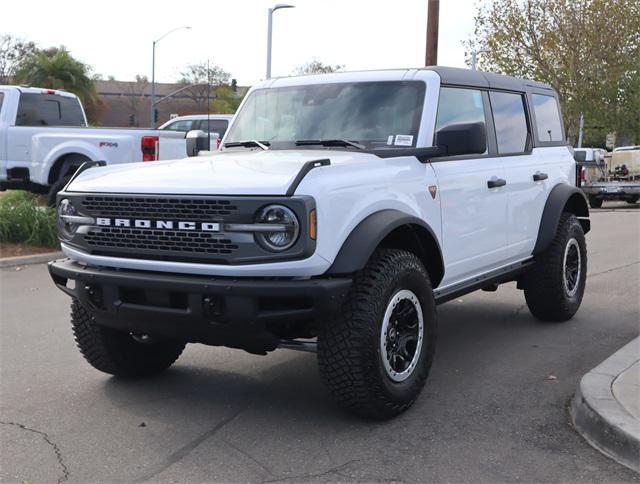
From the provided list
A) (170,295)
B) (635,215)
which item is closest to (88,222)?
(170,295)

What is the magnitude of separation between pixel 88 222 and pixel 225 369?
1.60 m

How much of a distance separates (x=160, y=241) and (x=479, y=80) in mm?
3005

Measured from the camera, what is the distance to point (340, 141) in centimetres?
514

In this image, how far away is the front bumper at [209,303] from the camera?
3893mm

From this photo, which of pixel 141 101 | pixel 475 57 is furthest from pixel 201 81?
pixel 475 57

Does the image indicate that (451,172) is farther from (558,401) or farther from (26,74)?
(26,74)

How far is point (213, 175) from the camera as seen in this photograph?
14.0ft

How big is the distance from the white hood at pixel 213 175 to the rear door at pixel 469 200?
0.74m

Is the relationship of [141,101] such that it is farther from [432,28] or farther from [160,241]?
[160,241]

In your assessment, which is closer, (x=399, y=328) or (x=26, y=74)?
(x=399, y=328)

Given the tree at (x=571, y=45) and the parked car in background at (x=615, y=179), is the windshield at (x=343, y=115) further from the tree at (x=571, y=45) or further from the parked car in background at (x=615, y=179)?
the tree at (x=571, y=45)

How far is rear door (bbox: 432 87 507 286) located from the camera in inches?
204

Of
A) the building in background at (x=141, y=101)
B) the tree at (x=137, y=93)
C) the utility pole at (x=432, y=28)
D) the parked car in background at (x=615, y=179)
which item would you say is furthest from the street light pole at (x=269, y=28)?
the tree at (x=137, y=93)

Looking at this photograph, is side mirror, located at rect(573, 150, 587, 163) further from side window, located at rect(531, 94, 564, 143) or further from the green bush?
the green bush
